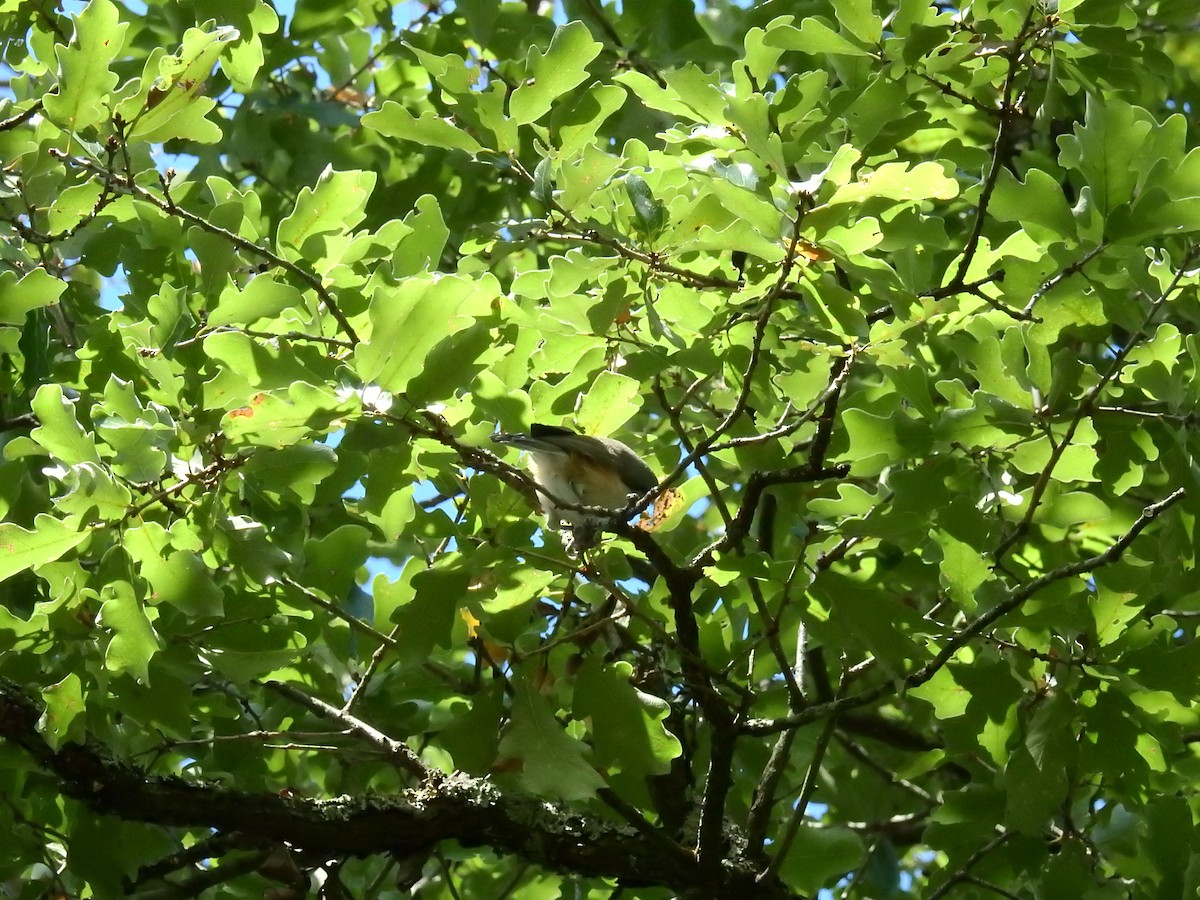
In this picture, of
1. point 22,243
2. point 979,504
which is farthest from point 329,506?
point 979,504

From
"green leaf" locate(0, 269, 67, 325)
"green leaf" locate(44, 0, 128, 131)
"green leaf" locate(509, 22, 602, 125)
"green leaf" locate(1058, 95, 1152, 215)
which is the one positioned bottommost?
"green leaf" locate(0, 269, 67, 325)

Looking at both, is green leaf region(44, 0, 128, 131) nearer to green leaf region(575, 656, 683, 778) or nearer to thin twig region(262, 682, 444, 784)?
thin twig region(262, 682, 444, 784)

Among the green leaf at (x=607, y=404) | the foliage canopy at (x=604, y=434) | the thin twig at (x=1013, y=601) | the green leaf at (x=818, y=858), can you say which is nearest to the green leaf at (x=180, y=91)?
the foliage canopy at (x=604, y=434)

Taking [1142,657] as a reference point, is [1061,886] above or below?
below

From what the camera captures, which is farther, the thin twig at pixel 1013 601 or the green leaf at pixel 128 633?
the thin twig at pixel 1013 601

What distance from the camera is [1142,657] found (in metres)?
2.46

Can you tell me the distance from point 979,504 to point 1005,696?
42cm

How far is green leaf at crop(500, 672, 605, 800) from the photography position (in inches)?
92.8

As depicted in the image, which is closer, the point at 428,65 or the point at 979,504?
the point at 428,65

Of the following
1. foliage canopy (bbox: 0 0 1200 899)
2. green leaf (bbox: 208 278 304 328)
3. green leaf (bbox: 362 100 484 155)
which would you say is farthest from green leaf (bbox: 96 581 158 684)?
green leaf (bbox: 362 100 484 155)

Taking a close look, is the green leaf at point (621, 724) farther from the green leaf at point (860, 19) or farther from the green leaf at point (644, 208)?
the green leaf at point (860, 19)

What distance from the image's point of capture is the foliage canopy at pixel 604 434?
2199 mm

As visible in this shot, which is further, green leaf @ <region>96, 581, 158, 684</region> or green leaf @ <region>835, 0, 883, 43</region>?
green leaf @ <region>835, 0, 883, 43</region>

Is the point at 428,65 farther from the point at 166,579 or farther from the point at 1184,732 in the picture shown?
the point at 1184,732
